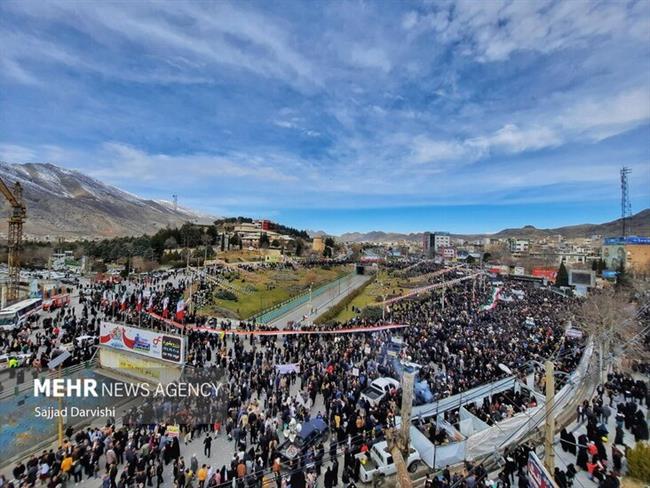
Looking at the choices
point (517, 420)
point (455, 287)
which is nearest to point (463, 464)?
point (517, 420)

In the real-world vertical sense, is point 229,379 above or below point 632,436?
above

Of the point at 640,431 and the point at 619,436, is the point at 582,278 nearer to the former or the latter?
the point at 640,431

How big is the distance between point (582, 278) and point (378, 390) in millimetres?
48806

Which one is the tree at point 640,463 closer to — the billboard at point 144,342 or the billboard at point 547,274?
the billboard at point 144,342

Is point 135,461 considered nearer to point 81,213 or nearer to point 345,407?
point 345,407

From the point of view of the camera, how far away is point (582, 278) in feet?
157

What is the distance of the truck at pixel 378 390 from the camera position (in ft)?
44.1

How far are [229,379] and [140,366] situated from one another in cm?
421

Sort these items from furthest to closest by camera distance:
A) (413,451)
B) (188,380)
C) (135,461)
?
(188,380) < (413,451) < (135,461)

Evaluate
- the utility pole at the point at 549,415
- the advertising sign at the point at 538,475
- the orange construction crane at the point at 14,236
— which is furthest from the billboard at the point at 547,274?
the orange construction crane at the point at 14,236

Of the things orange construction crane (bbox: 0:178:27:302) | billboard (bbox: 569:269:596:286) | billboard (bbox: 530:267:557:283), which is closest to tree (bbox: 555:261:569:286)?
billboard (bbox: 569:269:596:286)

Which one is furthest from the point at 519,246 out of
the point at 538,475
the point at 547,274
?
the point at 538,475

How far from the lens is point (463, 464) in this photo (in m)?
10.2

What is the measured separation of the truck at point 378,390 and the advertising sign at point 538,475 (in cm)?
620
